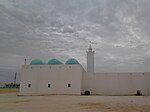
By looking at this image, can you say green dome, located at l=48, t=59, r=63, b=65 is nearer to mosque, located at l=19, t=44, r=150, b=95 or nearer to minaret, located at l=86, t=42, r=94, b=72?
mosque, located at l=19, t=44, r=150, b=95

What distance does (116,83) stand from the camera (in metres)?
30.4

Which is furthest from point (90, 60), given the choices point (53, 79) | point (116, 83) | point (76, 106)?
point (76, 106)

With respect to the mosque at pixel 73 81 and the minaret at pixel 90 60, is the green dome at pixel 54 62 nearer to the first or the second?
the mosque at pixel 73 81

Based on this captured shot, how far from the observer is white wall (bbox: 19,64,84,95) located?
28.5 m

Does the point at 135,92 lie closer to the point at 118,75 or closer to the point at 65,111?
the point at 118,75

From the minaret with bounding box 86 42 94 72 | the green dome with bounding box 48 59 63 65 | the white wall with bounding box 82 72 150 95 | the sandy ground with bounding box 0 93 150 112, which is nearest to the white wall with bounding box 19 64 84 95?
the green dome with bounding box 48 59 63 65

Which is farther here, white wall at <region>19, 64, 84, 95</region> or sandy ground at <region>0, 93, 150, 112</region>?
white wall at <region>19, 64, 84, 95</region>

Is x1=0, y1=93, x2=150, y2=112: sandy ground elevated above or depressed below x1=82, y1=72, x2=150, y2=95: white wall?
below

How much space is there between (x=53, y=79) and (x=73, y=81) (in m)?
3.14

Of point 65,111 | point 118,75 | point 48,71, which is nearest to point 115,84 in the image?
point 118,75

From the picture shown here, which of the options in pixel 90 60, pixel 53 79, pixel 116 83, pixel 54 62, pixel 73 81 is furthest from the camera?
pixel 90 60

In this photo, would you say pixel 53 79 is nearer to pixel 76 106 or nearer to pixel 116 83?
pixel 116 83

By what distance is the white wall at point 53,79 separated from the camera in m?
28.5

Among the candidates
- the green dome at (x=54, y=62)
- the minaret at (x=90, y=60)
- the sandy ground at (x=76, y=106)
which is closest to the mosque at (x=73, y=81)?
the green dome at (x=54, y=62)
